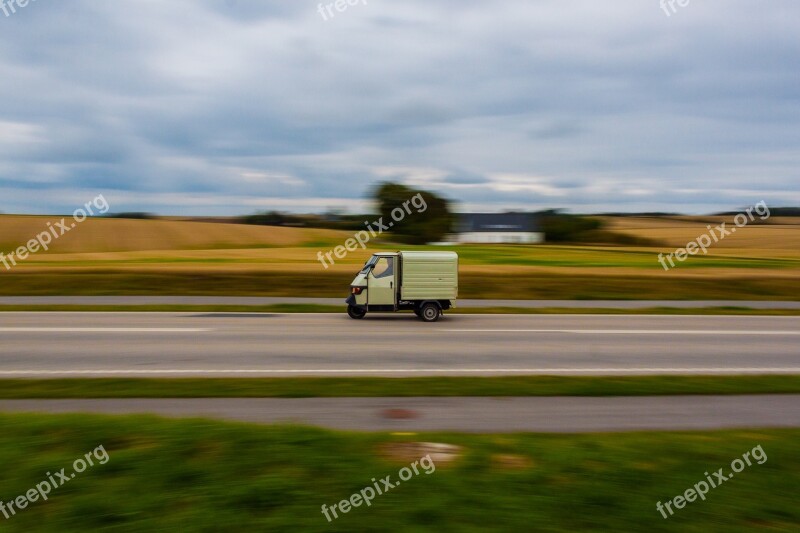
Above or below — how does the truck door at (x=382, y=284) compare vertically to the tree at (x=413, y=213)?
below

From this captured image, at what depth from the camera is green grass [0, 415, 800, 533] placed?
14.5 feet

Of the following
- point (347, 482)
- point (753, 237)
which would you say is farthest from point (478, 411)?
point (753, 237)

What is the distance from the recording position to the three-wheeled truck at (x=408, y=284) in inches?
699

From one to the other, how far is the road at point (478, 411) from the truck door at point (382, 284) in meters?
9.16

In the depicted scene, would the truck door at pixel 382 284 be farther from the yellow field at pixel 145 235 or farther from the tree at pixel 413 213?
the tree at pixel 413 213

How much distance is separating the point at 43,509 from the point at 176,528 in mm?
1094

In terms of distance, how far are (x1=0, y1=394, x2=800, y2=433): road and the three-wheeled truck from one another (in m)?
9.04

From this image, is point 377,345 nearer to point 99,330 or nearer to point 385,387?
point 385,387


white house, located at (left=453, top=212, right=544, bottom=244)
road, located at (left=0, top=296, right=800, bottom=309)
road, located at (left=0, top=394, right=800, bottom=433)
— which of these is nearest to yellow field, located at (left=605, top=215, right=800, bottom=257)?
white house, located at (left=453, top=212, right=544, bottom=244)

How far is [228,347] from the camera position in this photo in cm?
1285

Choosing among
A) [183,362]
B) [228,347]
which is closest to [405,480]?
[183,362]

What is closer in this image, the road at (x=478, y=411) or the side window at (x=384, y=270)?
the road at (x=478, y=411)

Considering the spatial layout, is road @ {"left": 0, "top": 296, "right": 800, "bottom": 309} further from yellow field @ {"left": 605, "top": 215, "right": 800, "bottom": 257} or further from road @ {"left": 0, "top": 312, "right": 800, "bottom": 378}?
yellow field @ {"left": 605, "top": 215, "right": 800, "bottom": 257}

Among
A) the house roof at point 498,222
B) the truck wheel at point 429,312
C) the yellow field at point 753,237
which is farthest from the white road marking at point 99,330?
the house roof at point 498,222
